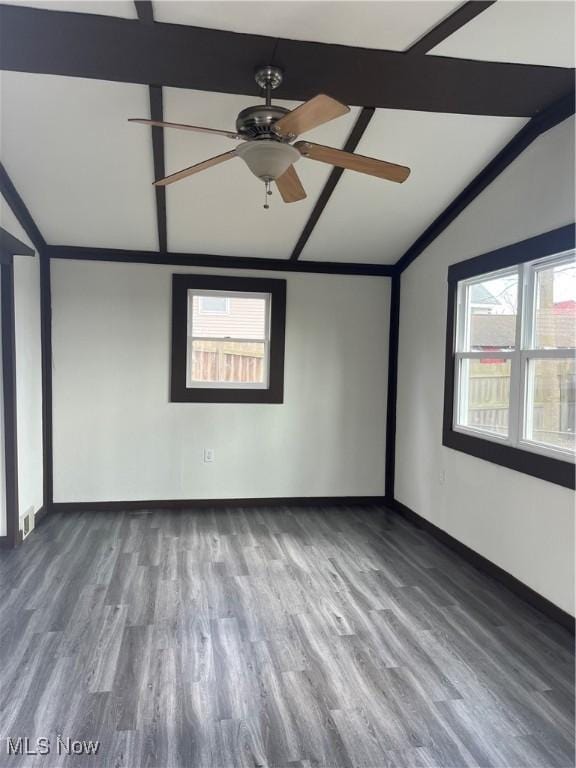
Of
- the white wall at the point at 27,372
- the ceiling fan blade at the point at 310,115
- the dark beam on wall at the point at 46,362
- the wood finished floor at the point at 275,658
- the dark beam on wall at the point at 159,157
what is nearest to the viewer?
the ceiling fan blade at the point at 310,115

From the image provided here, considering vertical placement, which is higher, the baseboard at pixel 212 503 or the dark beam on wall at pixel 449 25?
the dark beam on wall at pixel 449 25

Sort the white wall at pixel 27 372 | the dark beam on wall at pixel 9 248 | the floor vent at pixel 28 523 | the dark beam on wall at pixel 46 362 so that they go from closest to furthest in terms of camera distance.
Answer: the dark beam on wall at pixel 9 248
the white wall at pixel 27 372
the floor vent at pixel 28 523
the dark beam on wall at pixel 46 362

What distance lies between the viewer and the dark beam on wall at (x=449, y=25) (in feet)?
6.44

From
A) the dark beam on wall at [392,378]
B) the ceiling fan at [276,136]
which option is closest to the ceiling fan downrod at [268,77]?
the ceiling fan at [276,136]

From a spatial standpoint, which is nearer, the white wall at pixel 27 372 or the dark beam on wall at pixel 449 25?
the dark beam on wall at pixel 449 25

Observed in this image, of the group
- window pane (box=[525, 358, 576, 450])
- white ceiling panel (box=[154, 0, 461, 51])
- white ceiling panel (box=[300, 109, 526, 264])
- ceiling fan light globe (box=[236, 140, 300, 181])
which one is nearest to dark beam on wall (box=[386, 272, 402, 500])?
white ceiling panel (box=[300, 109, 526, 264])

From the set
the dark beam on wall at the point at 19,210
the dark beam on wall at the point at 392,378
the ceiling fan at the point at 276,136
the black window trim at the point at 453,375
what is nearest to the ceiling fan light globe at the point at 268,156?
the ceiling fan at the point at 276,136

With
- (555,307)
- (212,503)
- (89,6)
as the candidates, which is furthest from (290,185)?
(212,503)

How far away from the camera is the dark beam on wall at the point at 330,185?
279 centimetres

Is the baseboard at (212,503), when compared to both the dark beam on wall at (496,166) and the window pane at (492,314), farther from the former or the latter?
the dark beam on wall at (496,166)

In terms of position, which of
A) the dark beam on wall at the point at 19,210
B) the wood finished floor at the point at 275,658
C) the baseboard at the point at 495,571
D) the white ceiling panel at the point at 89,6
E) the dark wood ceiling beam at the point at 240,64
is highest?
the white ceiling panel at the point at 89,6

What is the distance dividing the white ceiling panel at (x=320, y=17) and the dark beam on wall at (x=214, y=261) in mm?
2529

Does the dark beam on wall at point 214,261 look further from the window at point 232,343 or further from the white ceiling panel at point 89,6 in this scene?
the white ceiling panel at point 89,6

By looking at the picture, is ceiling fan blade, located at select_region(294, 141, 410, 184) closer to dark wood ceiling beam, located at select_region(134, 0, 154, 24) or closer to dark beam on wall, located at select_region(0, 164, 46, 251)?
dark wood ceiling beam, located at select_region(134, 0, 154, 24)
